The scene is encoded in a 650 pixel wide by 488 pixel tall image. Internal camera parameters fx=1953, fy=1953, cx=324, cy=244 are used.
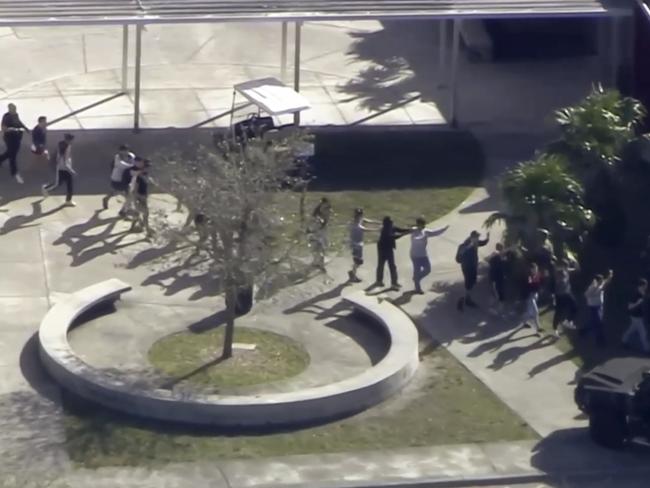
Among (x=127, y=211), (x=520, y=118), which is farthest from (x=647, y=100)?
(x=127, y=211)

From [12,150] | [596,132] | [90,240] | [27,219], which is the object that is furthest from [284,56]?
[596,132]

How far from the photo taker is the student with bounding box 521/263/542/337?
2908 centimetres

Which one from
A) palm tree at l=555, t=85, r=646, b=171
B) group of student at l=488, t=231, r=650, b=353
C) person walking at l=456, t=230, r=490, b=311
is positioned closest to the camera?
group of student at l=488, t=231, r=650, b=353

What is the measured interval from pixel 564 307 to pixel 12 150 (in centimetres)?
1048

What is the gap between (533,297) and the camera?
2909cm

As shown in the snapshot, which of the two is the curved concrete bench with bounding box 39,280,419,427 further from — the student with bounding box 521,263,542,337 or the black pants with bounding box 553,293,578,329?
the black pants with bounding box 553,293,578,329

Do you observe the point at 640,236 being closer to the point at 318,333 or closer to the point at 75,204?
the point at 318,333

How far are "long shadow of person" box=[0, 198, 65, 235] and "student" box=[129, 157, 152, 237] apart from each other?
1.63 meters

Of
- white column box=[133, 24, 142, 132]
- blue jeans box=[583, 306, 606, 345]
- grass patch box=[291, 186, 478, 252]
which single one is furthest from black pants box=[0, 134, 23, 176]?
blue jeans box=[583, 306, 606, 345]

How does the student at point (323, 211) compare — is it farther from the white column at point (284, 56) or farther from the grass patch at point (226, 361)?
the white column at point (284, 56)

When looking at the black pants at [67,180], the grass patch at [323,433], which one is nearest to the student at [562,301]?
the grass patch at [323,433]

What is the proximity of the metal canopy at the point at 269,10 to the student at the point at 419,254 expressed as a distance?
6.52 meters

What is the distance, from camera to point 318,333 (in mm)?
28797

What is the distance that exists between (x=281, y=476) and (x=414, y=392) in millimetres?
3290
